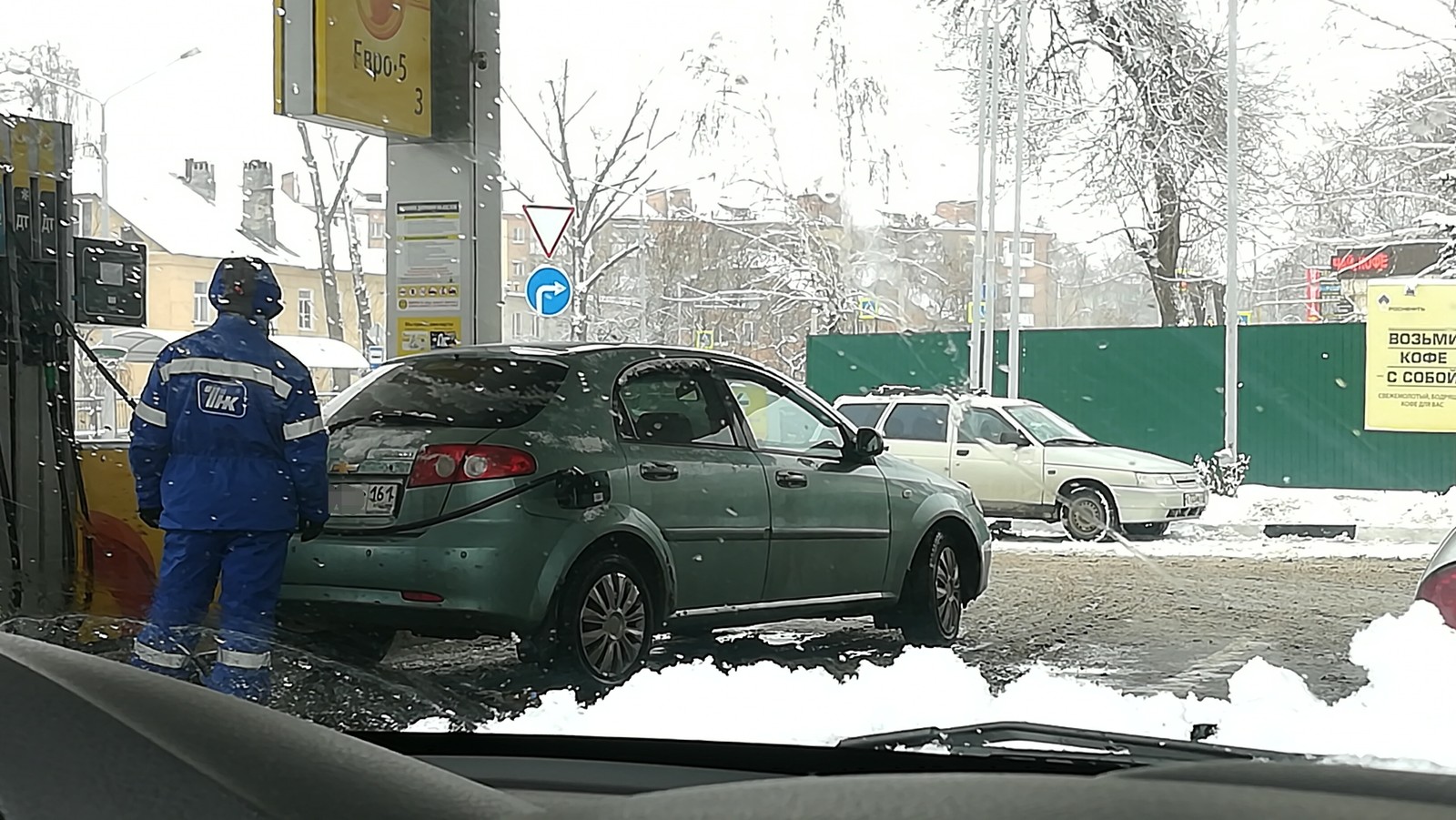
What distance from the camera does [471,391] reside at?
5.26 meters

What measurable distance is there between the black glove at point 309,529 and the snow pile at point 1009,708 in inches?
59.0

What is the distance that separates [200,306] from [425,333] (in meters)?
1.11

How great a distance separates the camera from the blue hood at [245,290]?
4.99m

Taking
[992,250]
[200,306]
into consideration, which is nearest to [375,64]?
[200,306]

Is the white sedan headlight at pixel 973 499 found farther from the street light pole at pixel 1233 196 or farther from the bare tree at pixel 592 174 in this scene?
the bare tree at pixel 592 174

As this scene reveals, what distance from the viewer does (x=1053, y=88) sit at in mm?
5098

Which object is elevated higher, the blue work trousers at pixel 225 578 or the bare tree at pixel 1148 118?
the bare tree at pixel 1148 118

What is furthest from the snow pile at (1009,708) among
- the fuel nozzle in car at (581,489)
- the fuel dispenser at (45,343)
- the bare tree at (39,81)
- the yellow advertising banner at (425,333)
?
the bare tree at (39,81)

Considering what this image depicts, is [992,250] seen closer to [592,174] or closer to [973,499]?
[973,499]

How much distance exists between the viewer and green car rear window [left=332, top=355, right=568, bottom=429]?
518 cm

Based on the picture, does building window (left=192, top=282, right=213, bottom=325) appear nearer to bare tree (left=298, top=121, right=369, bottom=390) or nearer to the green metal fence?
bare tree (left=298, top=121, right=369, bottom=390)

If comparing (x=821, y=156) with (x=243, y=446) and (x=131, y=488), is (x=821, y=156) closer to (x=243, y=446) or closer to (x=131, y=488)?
(x=243, y=446)

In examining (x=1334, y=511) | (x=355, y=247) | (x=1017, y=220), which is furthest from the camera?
(x=355, y=247)

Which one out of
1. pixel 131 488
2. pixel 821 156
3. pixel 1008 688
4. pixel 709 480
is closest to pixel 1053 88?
pixel 821 156
